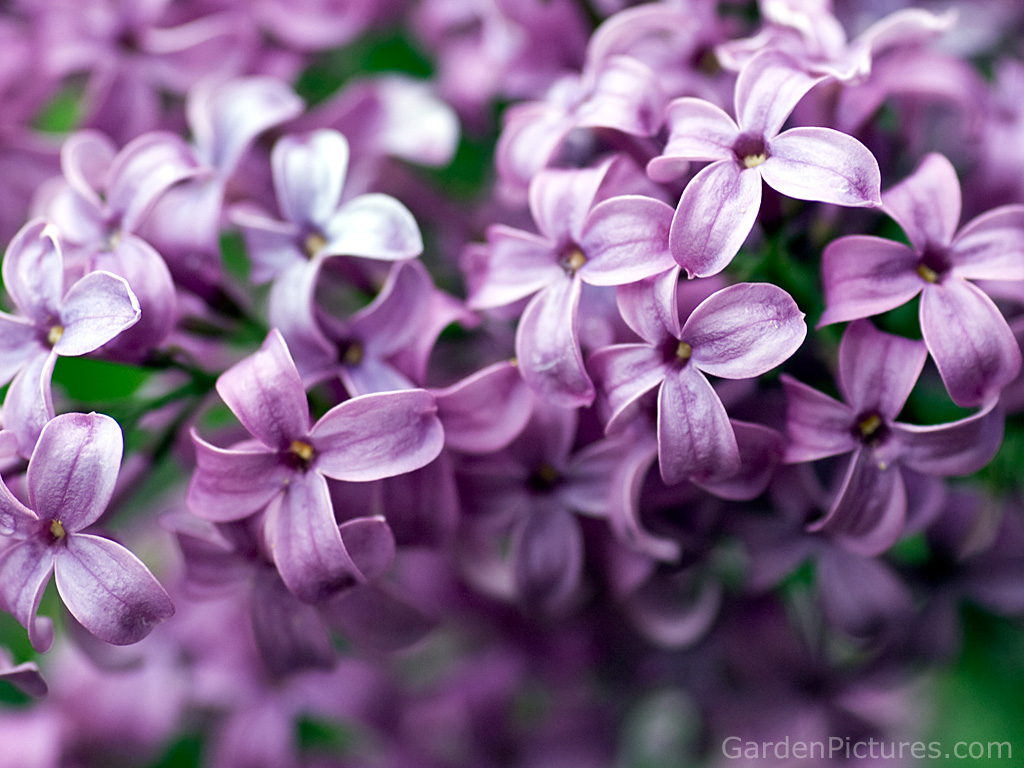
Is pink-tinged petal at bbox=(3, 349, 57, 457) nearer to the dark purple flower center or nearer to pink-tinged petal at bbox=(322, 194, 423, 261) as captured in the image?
pink-tinged petal at bbox=(322, 194, 423, 261)

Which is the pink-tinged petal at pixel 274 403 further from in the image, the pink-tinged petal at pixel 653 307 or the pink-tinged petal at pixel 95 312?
the pink-tinged petal at pixel 653 307

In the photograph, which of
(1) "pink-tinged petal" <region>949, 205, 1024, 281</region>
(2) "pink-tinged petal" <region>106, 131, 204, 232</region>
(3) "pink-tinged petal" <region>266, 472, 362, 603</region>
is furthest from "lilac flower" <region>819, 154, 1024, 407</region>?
(2) "pink-tinged petal" <region>106, 131, 204, 232</region>

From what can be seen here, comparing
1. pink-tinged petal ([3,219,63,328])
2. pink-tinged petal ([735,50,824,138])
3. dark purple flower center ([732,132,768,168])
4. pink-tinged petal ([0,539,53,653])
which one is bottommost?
pink-tinged petal ([0,539,53,653])

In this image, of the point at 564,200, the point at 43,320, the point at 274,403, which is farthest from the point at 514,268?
the point at 43,320

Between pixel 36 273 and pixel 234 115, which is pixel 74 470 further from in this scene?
pixel 234 115

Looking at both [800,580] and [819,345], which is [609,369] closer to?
[819,345]

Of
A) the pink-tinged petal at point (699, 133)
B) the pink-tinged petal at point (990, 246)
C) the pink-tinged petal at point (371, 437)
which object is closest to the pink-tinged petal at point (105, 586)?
the pink-tinged petal at point (371, 437)

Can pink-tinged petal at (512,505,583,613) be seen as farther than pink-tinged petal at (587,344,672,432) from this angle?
Yes
